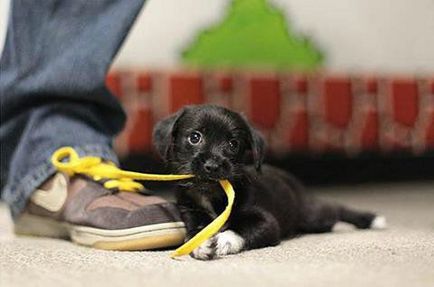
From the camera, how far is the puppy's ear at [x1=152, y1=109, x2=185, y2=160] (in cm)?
138

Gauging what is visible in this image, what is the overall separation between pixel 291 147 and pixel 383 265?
232cm

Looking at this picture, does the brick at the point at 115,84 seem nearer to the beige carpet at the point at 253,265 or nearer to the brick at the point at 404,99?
the brick at the point at 404,99

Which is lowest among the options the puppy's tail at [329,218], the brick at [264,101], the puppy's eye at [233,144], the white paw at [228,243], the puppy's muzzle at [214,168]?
the brick at [264,101]

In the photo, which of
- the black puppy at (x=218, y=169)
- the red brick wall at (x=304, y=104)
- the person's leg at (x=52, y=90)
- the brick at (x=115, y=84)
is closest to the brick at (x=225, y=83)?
the red brick wall at (x=304, y=104)

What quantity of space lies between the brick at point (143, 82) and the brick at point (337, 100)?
2.89 feet

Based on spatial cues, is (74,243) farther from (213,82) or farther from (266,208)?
(213,82)

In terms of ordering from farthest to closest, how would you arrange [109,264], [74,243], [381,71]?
[381,71], [74,243], [109,264]

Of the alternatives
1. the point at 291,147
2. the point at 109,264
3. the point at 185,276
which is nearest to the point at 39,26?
the point at 109,264

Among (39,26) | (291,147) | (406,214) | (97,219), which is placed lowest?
(291,147)

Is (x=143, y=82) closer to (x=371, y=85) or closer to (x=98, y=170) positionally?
(x=371, y=85)

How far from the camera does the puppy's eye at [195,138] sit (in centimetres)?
135

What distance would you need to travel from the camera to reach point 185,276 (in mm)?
1027

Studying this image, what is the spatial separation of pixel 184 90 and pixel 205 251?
202 centimetres

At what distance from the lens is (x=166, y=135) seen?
54.5 inches
